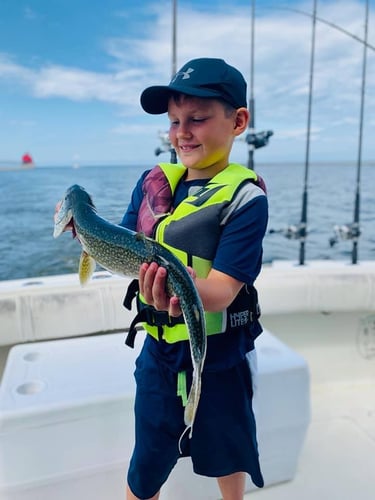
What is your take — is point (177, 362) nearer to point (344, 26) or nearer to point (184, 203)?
point (184, 203)

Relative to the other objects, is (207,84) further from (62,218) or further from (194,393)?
(194,393)

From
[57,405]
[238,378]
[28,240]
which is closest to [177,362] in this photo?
[238,378]

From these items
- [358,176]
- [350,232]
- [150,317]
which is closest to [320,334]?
[350,232]

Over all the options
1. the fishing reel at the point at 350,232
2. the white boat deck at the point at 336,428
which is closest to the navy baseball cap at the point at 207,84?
the white boat deck at the point at 336,428

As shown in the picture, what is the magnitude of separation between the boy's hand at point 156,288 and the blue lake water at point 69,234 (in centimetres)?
40

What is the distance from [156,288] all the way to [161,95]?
653mm

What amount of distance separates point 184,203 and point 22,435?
1077 millimetres

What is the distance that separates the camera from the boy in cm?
113

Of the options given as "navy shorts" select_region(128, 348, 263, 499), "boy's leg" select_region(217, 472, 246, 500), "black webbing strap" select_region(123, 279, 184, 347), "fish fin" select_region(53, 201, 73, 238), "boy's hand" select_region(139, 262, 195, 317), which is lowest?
"boy's leg" select_region(217, 472, 246, 500)

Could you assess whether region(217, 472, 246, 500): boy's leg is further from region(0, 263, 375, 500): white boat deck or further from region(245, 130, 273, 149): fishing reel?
region(245, 130, 273, 149): fishing reel

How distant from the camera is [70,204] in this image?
0.98 meters

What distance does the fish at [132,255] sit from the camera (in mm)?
874

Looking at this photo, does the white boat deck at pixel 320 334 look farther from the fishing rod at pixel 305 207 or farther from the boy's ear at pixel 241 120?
the boy's ear at pixel 241 120

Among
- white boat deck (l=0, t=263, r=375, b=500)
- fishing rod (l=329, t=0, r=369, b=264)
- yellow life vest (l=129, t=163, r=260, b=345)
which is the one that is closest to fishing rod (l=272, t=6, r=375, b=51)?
fishing rod (l=329, t=0, r=369, b=264)
